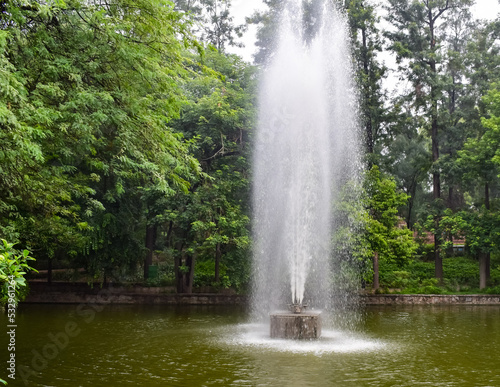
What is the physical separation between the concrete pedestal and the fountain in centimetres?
3

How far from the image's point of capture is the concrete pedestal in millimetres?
15109

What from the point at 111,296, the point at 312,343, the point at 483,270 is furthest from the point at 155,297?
the point at 483,270

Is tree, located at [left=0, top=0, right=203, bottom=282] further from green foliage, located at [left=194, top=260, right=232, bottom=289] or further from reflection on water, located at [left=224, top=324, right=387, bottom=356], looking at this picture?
green foliage, located at [left=194, top=260, right=232, bottom=289]

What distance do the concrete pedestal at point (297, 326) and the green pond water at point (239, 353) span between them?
43cm

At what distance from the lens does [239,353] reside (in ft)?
43.2

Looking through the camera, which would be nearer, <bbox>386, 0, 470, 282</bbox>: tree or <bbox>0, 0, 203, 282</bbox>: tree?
<bbox>0, 0, 203, 282</bbox>: tree

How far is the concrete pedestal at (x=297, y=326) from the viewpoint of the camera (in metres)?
15.1

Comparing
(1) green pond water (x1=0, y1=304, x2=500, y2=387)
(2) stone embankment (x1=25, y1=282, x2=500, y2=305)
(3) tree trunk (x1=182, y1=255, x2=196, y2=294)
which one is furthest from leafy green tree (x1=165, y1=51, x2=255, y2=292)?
(1) green pond water (x1=0, y1=304, x2=500, y2=387)

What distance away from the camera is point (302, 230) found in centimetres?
1798

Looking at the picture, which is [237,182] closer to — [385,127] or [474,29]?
[385,127]

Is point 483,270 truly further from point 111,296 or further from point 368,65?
point 111,296

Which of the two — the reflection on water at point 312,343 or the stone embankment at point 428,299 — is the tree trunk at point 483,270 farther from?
the reflection on water at point 312,343

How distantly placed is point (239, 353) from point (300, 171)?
7774mm

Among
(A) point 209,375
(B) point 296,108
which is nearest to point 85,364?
(A) point 209,375
